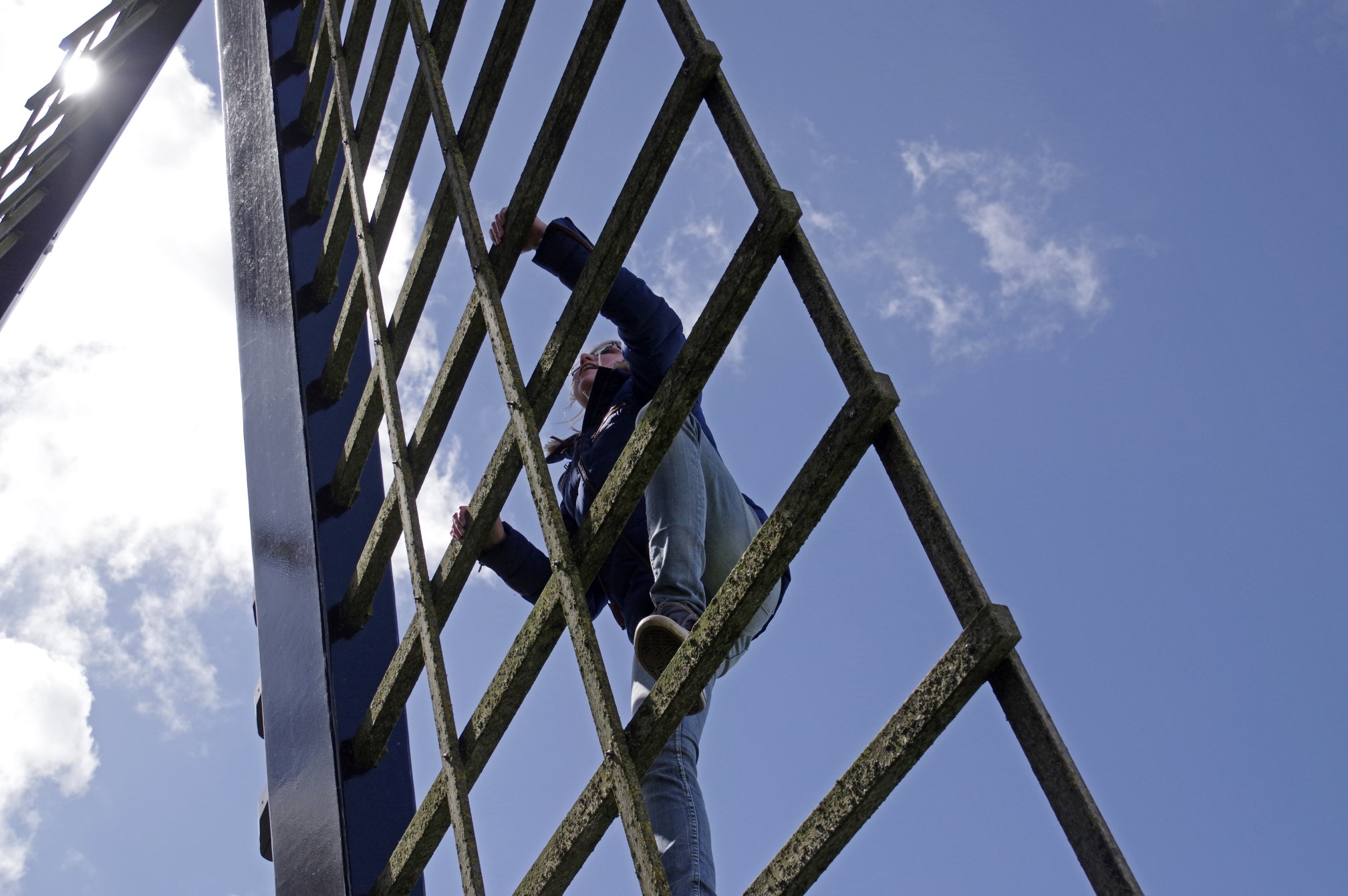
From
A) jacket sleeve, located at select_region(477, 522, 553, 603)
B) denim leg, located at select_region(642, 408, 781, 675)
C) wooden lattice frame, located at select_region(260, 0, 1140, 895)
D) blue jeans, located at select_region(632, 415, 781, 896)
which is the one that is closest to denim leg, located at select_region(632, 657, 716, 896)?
blue jeans, located at select_region(632, 415, 781, 896)

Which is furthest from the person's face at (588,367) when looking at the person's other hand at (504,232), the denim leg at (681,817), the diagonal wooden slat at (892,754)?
the diagonal wooden slat at (892,754)

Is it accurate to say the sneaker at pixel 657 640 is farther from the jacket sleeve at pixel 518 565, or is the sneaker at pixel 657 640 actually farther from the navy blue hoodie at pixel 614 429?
the jacket sleeve at pixel 518 565

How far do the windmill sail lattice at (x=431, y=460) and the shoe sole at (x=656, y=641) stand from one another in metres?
0.28

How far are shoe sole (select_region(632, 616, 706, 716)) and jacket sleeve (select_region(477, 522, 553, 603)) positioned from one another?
0.86 m

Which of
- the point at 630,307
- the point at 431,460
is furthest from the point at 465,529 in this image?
the point at 630,307

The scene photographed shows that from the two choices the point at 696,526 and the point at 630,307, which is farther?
the point at 630,307

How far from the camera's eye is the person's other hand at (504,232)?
196cm

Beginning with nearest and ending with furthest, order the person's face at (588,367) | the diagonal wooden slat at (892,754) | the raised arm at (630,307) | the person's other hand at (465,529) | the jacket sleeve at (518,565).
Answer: the diagonal wooden slat at (892,754), the person's other hand at (465,529), the raised arm at (630,307), the jacket sleeve at (518,565), the person's face at (588,367)

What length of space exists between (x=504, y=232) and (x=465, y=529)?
45cm

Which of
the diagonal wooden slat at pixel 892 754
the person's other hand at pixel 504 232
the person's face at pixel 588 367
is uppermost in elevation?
the person's face at pixel 588 367

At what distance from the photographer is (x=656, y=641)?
1.97 m

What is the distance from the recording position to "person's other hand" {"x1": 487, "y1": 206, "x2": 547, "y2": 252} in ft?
6.43

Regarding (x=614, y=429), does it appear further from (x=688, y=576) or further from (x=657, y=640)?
(x=657, y=640)

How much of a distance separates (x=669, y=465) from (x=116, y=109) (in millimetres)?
2310
